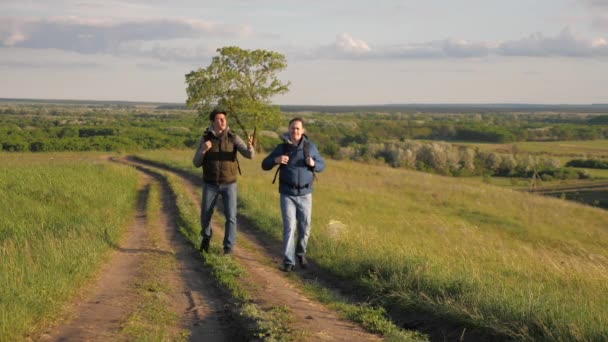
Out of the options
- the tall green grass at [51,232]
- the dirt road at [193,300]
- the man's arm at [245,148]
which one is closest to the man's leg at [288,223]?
the dirt road at [193,300]

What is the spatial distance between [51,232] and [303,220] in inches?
193

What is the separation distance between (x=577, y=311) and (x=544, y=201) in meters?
28.0

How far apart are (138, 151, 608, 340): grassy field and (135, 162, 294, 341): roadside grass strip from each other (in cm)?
153

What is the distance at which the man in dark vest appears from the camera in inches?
349

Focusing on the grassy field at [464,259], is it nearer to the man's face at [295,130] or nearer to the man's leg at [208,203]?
the man's leg at [208,203]

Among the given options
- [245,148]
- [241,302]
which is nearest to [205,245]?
[245,148]

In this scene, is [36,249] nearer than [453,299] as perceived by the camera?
No

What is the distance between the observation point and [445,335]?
5805mm

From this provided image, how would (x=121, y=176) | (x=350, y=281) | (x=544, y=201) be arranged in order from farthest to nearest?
1. (x=544, y=201)
2. (x=121, y=176)
3. (x=350, y=281)

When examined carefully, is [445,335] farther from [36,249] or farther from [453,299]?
[36,249]

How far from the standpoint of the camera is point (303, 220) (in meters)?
8.69

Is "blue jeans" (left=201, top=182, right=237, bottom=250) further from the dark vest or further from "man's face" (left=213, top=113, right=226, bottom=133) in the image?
"man's face" (left=213, top=113, right=226, bottom=133)

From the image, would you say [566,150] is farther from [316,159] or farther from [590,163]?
[316,159]

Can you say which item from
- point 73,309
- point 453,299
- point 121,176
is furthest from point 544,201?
point 73,309
